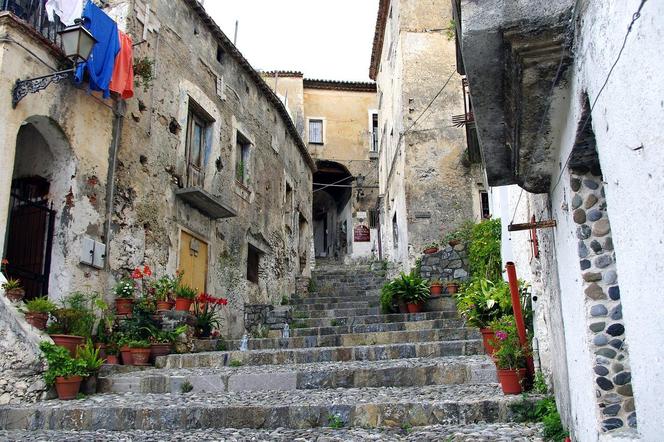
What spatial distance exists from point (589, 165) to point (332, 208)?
25.2 m

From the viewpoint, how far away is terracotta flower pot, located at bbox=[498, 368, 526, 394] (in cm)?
Answer: 544

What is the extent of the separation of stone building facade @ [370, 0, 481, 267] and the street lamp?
360 inches

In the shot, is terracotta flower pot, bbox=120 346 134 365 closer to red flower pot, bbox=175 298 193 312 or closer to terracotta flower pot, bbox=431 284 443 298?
red flower pot, bbox=175 298 193 312

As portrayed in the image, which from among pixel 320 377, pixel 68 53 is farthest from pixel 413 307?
pixel 68 53

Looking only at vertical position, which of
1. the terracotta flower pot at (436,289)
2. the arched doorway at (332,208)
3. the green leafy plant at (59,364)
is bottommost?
the green leafy plant at (59,364)

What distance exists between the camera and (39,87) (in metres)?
7.48

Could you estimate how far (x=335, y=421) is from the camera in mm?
5164

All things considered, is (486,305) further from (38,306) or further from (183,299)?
(38,306)

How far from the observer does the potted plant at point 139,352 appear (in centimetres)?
810

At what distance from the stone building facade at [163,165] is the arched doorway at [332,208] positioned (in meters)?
8.76

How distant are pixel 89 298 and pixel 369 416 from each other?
15.8ft

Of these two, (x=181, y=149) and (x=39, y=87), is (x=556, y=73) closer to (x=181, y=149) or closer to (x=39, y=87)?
(x=39, y=87)

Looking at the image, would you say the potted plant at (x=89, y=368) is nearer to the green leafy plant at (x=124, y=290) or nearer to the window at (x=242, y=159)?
the green leafy plant at (x=124, y=290)

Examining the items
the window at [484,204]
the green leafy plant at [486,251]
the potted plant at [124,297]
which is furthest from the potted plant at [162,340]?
the window at [484,204]
